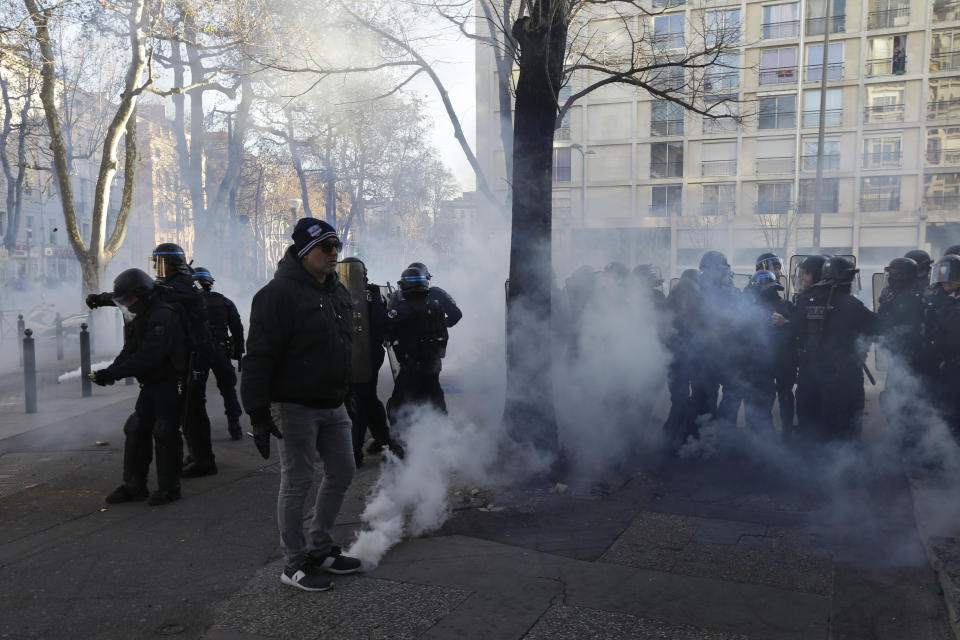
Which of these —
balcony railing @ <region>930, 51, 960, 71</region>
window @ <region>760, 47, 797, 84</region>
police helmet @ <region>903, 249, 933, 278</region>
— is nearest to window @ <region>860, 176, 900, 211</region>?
balcony railing @ <region>930, 51, 960, 71</region>

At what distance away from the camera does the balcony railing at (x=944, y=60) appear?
103 feet

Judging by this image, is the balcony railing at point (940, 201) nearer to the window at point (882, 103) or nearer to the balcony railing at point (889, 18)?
the window at point (882, 103)

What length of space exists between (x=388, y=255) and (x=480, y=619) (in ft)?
104

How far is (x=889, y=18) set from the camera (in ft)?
104

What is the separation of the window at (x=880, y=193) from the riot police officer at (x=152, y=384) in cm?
3501

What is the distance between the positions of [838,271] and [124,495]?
5.20 m

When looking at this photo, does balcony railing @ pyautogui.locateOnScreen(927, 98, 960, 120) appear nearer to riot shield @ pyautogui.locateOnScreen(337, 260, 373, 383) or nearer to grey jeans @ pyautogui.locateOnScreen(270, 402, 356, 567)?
riot shield @ pyautogui.locateOnScreen(337, 260, 373, 383)

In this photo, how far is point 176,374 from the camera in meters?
4.81

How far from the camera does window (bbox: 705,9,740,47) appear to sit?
6750 millimetres

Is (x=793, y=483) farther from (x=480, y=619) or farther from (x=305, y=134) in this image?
(x=305, y=134)

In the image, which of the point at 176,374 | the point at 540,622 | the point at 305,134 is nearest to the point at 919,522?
the point at 540,622

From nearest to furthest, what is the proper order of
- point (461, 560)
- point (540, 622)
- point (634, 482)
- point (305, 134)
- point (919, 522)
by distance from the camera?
point (540, 622), point (461, 560), point (919, 522), point (634, 482), point (305, 134)

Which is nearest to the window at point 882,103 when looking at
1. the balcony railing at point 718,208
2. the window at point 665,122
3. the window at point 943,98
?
the window at point 943,98

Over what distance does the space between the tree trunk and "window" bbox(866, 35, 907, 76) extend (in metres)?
33.0
